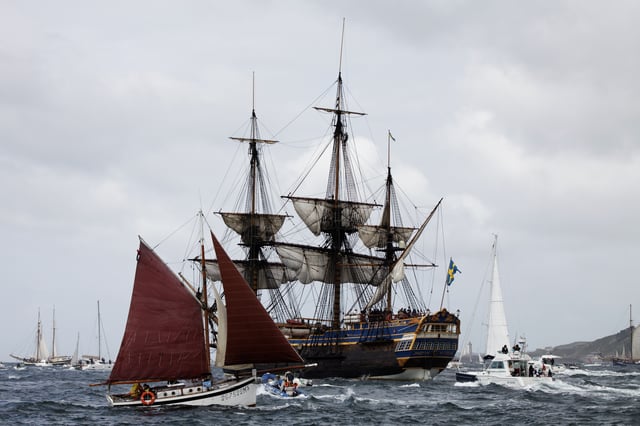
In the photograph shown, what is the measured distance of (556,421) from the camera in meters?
53.5

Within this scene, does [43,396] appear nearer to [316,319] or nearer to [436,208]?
[316,319]

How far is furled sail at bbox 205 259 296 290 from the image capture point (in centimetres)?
Result: 11697

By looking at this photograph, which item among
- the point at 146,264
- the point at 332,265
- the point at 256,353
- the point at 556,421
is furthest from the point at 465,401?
the point at 332,265

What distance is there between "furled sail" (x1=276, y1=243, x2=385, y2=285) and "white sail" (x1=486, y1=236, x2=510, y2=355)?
1718 centimetres

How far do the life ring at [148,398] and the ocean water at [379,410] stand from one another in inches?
19.5

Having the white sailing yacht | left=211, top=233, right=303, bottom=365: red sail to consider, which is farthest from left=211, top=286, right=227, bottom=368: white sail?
the white sailing yacht

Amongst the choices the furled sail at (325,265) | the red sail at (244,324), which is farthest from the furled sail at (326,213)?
the red sail at (244,324)

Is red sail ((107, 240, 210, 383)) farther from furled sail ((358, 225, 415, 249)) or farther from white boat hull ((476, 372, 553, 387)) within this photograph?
furled sail ((358, 225, 415, 249))

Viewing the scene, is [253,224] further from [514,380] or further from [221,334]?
[221,334]

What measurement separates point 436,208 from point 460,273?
8482 millimetres

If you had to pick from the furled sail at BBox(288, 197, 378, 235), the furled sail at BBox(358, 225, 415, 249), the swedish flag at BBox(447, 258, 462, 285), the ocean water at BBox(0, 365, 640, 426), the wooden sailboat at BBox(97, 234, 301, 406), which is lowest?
the ocean water at BBox(0, 365, 640, 426)

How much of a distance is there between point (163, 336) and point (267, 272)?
196 feet

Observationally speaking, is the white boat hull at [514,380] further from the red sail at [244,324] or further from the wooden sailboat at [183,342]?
the red sail at [244,324]

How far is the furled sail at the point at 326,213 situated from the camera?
114 metres
